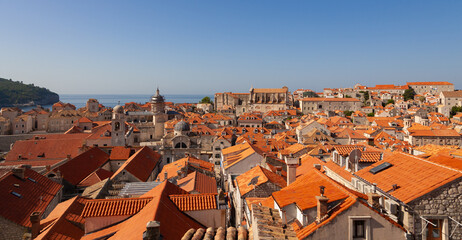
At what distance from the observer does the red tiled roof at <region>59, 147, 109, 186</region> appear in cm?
2680

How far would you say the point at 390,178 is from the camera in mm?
9883

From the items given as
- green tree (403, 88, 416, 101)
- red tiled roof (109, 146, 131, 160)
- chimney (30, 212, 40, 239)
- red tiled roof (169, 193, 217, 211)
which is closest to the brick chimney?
red tiled roof (169, 193, 217, 211)

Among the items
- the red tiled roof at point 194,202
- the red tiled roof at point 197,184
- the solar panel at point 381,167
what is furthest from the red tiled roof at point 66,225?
the solar panel at point 381,167

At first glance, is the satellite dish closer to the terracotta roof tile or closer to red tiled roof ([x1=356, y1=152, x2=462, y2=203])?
red tiled roof ([x1=356, y1=152, x2=462, y2=203])

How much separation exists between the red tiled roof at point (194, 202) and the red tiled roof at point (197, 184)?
17.1 feet

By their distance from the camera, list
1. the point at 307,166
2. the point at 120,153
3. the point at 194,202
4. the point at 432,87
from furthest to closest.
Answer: the point at 432,87 < the point at 120,153 < the point at 307,166 < the point at 194,202

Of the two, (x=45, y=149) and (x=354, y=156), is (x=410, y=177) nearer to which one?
(x=354, y=156)

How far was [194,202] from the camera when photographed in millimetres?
12945

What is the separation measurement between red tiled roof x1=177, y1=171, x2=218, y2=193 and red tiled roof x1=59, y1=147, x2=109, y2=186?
10.8m

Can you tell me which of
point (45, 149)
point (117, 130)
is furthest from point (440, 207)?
point (45, 149)

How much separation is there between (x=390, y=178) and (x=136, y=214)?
356 inches

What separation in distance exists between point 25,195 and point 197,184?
9.78 meters

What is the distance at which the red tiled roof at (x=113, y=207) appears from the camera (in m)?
12.0

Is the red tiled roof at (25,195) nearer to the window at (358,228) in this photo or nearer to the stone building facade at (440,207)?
the window at (358,228)
